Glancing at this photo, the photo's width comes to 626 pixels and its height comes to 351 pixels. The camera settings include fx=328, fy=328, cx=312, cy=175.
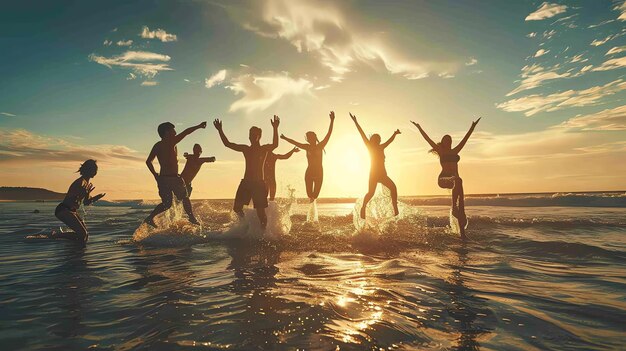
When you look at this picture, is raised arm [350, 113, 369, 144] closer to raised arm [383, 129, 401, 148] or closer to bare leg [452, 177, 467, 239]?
raised arm [383, 129, 401, 148]

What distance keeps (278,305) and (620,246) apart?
8.60 metres

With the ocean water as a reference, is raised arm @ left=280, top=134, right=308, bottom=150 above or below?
above

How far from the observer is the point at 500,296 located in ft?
13.0

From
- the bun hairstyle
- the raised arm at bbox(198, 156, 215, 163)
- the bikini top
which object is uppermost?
the raised arm at bbox(198, 156, 215, 163)

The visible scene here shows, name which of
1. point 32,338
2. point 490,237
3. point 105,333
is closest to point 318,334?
point 105,333

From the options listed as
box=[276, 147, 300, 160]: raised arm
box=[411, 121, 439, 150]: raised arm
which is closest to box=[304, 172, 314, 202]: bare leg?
box=[276, 147, 300, 160]: raised arm

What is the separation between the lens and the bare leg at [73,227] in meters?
8.23

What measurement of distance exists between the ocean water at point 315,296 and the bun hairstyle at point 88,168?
1869 mm

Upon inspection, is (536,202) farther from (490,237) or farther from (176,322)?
(176,322)

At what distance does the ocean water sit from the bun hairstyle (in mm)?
1869

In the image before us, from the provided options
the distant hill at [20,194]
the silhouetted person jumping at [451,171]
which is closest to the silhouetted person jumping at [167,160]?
the silhouetted person jumping at [451,171]

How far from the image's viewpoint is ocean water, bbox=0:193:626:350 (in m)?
2.73

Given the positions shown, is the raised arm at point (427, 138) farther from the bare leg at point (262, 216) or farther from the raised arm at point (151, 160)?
the raised arm at point (151, 160)

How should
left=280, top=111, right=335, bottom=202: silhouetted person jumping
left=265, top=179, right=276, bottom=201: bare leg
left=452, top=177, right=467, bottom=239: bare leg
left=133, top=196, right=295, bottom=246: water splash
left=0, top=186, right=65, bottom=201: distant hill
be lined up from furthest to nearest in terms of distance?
left=0, top=186, right=65, bottom=201: distant hill, left=265, top=179, right=276, bottom=201: bare leg, left=280, top=111, right=335, bottom=202: silhouetted person jumping, left=452, top=177, right=467, bottom=239: bare leg, left=133, top=196, right=295, bottom=246: water splash
